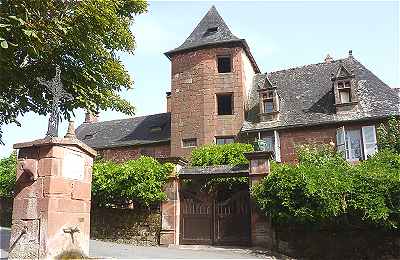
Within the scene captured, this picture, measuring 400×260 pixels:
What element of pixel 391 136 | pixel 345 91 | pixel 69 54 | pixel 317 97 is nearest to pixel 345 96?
pixel 345 91

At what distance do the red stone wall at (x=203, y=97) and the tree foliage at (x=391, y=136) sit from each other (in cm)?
705

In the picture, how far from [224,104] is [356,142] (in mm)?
7532

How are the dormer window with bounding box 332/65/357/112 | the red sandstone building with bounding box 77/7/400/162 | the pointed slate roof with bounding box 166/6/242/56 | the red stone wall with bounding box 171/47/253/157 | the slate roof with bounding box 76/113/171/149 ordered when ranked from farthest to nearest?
the slate roof with bounding box 76/113/171/149 < the pointed slate roof with bounding box 166/6/242/56 < the red stone wall with bounding box 171/47/253/157 < the dormer window with bounding box 332/65/357/112 < the red sandstone building with bounding box 77/7/400/162

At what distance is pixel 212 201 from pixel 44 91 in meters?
6.20

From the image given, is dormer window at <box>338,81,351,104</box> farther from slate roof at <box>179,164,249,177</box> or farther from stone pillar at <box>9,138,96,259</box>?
stone pillar at <box>9,138,96,259</box>

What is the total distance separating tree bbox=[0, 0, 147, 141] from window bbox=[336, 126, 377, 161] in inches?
430

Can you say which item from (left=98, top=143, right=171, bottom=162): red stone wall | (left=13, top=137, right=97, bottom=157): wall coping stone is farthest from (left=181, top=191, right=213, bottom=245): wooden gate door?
(left=98, top=143, right=171, bottom=162): red stone wall

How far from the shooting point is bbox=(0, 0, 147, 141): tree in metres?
9.45

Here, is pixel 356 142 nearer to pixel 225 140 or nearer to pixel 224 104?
pixel 225 140

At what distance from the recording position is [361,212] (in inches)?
400

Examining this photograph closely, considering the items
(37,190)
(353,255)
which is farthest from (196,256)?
(37,190)

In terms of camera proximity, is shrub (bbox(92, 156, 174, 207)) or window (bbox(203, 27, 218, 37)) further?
window (bbox(203, 27, 218, 37))

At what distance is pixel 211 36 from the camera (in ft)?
76.2

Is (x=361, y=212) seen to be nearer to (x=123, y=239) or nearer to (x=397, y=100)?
(x=123, y=239)
